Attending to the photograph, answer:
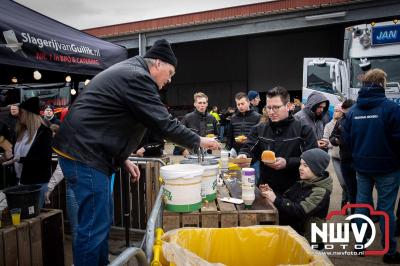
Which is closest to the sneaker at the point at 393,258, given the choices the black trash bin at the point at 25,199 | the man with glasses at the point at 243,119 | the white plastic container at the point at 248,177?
the white plastic container at the point at 248,177

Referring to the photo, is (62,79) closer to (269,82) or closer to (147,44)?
(147,44)

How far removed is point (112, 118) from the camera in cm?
239

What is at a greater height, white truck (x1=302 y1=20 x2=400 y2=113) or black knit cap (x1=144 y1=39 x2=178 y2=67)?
white truck (x1=302 y1=20 x2=400 y2=113)

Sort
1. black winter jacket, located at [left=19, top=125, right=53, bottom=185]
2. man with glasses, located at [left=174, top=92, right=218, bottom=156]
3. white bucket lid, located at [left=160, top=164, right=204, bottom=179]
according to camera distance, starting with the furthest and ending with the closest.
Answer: man with glasses, located at [left=174, top=92, right=218, bottom=156]
black winter jacket, located at [left=19, top=125, right=53, bottom=185]
white bucket lid, located at [left=160, top=164, right=204, bottom=179]

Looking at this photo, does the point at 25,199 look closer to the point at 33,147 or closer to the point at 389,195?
the point at 33,147

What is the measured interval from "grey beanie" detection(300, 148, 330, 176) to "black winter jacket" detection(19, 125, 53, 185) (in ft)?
10.1

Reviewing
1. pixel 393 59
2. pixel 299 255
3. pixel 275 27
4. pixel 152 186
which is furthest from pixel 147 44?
pixel 299 255

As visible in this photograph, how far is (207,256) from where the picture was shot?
1.83 metres

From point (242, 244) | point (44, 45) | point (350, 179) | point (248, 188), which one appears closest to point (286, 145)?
point (248, 188)

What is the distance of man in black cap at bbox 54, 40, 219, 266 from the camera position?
2.34m

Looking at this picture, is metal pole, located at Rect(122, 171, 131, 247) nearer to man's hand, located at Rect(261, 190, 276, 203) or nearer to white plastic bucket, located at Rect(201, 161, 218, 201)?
white plastic bucket, located at Rect(201, 161, 218, 201)

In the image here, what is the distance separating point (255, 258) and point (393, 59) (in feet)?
32.2

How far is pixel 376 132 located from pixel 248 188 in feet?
7.02

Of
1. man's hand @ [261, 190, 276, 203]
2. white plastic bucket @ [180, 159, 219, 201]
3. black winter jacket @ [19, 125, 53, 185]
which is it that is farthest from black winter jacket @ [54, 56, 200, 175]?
black winter jacket @ [19, 125, 53, 185]
